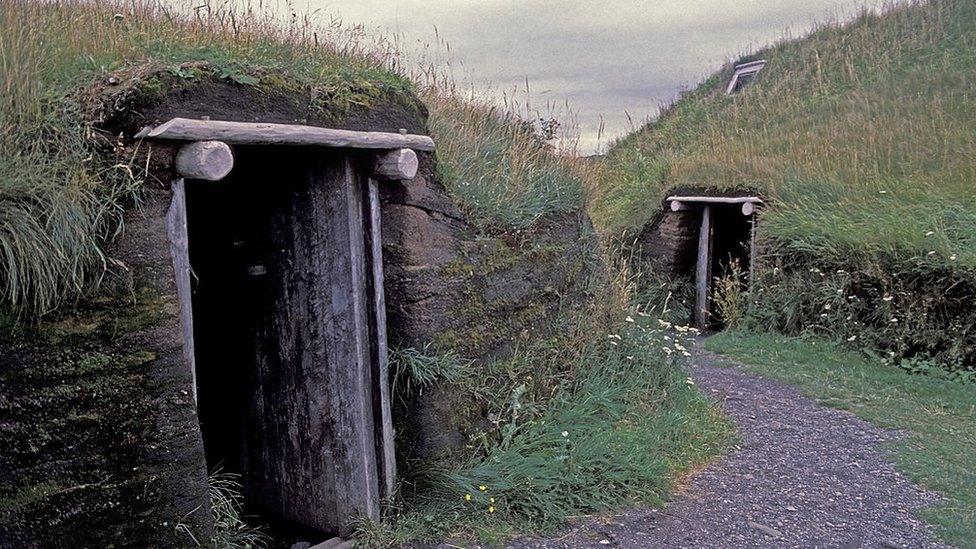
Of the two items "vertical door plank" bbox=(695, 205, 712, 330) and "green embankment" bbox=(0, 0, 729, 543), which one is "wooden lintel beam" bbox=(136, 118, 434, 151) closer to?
"green embankment" bbox=(0, 0, 729, 543)

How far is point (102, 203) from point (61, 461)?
108 centimetres

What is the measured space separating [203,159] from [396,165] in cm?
128

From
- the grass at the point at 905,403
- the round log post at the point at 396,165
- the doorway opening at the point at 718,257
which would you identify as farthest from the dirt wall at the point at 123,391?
the doorway opening at the point at 718,257

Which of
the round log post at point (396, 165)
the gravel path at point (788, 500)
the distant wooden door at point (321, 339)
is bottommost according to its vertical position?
the gravel path at point (788, 500)

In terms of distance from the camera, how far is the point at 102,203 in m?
3.39

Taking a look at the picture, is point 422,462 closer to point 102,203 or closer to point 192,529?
point 192,529

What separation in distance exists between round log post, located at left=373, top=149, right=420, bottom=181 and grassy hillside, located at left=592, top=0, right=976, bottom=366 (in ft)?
18.1

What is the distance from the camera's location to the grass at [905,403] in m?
5.29

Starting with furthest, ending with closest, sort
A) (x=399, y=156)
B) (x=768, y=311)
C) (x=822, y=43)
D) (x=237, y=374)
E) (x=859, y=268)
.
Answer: (x=822, y=43)
(x=768, y=311)
(x=859, y=268)
(x=237, y=374)
(x=399, y=156)

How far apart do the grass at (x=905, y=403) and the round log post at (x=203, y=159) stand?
15.0 feet

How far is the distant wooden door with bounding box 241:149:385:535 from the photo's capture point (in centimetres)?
454

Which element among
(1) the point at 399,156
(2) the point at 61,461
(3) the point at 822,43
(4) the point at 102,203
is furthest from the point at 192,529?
(3) the point at 822,43

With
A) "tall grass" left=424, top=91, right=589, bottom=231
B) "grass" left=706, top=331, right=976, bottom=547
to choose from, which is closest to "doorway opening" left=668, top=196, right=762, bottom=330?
"grass" left=706, top=331, right=976, bottom=547

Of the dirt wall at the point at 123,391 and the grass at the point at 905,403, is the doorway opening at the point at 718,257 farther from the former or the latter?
the dirt wall at the point at 123,391
